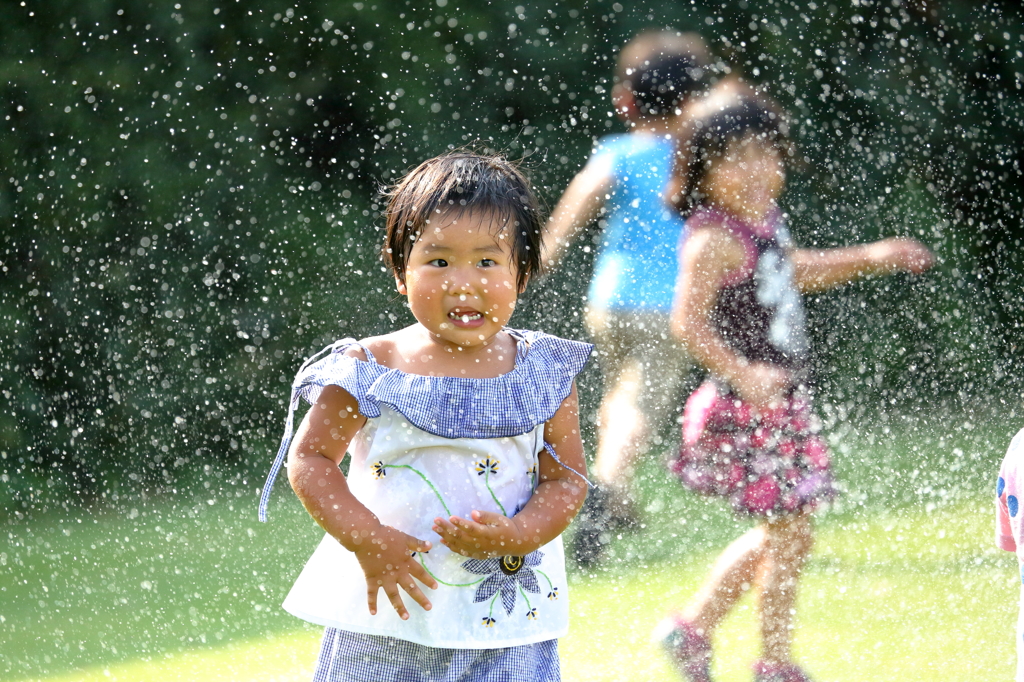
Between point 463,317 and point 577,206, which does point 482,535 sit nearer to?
point 463,317

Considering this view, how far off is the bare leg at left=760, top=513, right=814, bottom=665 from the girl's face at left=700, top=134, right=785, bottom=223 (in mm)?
775

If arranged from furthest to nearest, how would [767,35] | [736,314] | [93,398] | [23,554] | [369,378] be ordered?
[767,35]
[93,398]
[23,554]
[736,314]
[369,378]

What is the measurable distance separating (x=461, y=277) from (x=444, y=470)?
0.29m

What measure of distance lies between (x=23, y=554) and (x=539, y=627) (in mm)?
2937

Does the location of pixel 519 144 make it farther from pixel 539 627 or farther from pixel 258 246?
pixel 539 627

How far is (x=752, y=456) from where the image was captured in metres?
2.79

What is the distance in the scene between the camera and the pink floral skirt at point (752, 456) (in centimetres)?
283

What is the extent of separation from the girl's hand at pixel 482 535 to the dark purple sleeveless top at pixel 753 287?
4.63 ft

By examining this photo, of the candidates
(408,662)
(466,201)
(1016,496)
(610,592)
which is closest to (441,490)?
(408,662)

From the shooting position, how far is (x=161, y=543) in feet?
14.4

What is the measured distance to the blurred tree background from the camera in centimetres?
573

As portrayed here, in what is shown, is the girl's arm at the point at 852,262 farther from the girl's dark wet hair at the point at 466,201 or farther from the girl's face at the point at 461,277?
the girl's face at the point at 461,277

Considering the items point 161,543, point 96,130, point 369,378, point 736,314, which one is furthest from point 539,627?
point 96,130

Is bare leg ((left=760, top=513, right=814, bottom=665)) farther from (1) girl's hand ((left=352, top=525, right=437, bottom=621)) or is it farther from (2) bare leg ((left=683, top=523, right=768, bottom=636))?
(1) girl's hand ((left=352, top=525, right=437, bottom=621))
